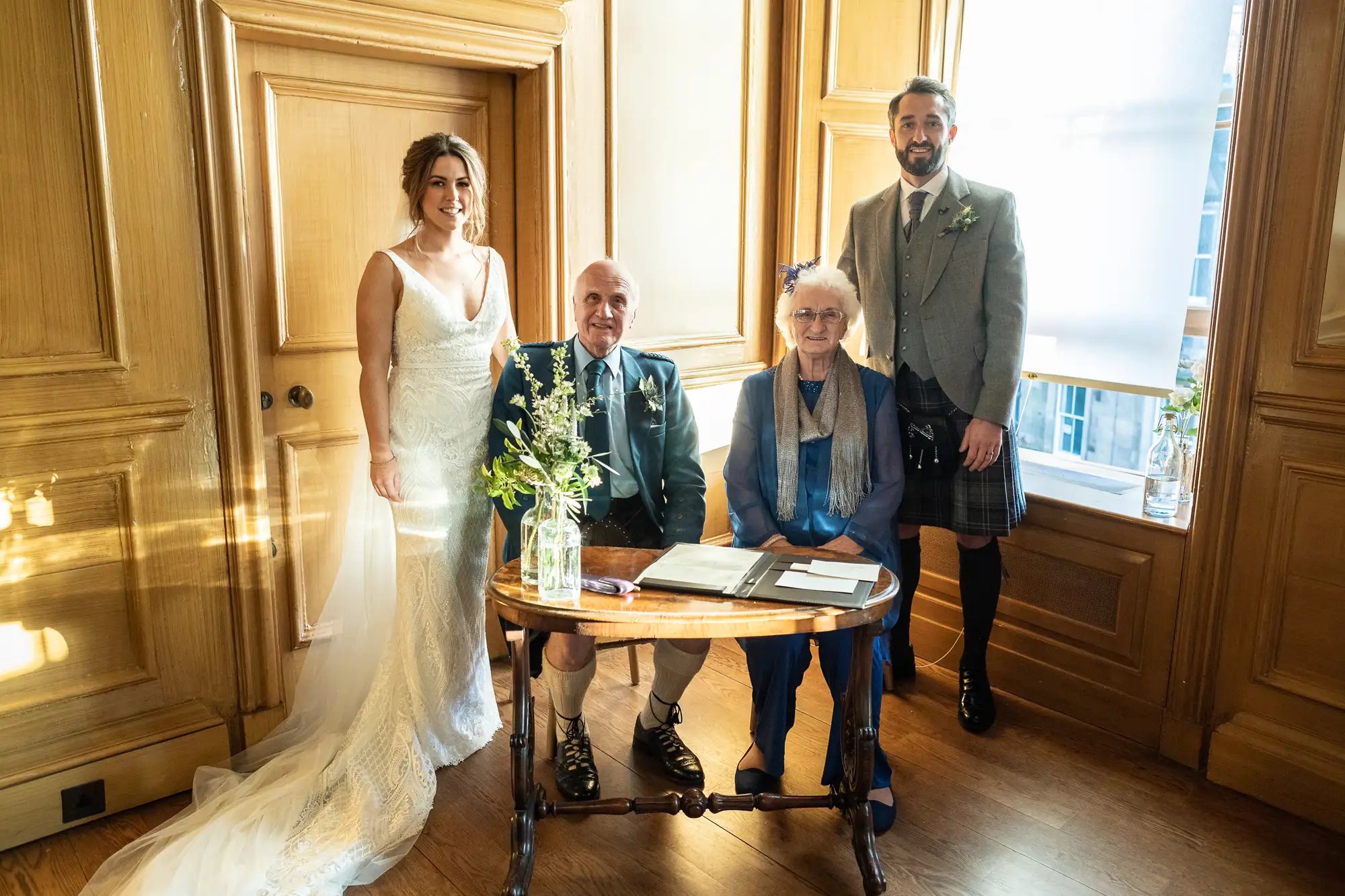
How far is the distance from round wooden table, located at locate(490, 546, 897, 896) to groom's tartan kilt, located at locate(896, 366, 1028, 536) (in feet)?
2.35

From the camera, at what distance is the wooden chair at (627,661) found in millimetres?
2682

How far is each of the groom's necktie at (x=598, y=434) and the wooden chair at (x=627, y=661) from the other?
34 centimetres

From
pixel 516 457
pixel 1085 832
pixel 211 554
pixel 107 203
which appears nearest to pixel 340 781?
pixel 211 554

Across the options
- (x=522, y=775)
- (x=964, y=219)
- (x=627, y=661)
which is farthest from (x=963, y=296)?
(x=522, y=775)

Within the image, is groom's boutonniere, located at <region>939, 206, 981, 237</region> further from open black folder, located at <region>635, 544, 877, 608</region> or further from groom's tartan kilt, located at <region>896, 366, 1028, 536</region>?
open black folder, located at <region>635, 544, 877, 608</region>

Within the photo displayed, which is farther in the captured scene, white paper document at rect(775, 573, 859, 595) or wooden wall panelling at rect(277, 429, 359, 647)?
wooden wall panelling at rect(277, 429, 359, 647)

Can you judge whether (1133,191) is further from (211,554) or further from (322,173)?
(211,554)

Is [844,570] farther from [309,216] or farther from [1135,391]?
[309,216]

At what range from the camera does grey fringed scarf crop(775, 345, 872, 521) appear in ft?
8.04

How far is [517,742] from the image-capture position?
212cm

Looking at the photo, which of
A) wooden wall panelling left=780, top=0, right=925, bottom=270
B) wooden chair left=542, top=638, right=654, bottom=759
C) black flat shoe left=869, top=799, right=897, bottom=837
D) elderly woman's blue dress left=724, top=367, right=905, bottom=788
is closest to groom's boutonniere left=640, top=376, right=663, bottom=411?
elderly woman's blue dress left=724, top=367, right=905, bottom=788

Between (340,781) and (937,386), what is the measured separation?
1.83 m

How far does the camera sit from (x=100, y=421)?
7.55 feet

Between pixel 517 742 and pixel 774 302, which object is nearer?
pixel 517 742
